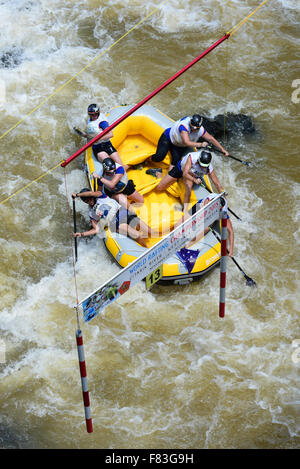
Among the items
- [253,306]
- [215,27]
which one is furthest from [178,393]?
[215,27]

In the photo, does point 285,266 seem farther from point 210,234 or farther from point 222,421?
point 222,421

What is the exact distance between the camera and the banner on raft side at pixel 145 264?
473 cm

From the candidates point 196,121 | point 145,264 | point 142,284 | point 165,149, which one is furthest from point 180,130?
point 145,264

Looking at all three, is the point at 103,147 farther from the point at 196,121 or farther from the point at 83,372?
the point at 83,372

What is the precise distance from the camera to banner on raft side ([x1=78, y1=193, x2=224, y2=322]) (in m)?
4.73

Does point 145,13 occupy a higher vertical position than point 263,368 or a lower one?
higher

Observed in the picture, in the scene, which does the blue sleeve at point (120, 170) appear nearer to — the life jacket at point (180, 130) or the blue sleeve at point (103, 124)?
the blue sleeve at point (103, 124)

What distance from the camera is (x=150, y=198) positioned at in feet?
25.2

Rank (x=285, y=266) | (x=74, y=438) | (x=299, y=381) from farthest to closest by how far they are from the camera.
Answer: (x=285, y=266) → (x=299, y=381) → (x=74, y=438)

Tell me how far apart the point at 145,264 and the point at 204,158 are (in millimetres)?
2389

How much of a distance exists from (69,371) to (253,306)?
2.32m

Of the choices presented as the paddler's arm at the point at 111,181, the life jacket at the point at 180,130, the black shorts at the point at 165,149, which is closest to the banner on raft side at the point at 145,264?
the paddler's arm at the point at 111,181

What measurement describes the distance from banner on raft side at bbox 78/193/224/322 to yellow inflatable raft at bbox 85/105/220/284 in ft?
4.59

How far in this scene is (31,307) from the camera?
22.9 ft
